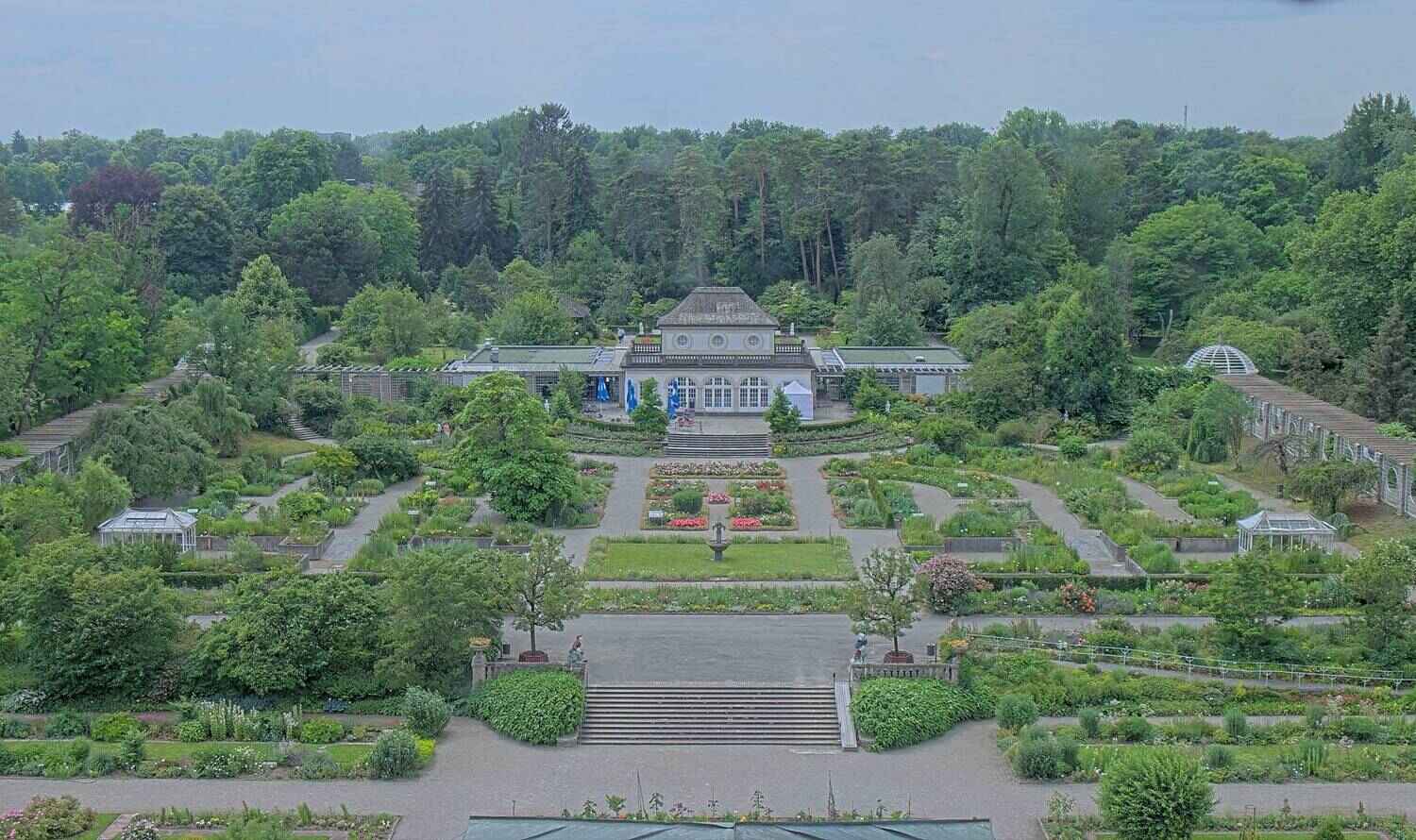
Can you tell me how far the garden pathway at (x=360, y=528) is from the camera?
1619 inches

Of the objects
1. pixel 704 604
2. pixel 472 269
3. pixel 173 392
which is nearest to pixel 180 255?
pixel 472 269

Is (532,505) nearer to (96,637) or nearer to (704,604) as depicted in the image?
(704,604)

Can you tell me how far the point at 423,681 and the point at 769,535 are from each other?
48.9 feet

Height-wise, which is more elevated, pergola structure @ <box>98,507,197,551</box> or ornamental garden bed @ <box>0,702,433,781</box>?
pergola structure @ <box>98,507,197,551</box>

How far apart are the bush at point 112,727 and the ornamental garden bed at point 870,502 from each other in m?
21.4

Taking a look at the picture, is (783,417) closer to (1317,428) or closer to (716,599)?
(1317,428)

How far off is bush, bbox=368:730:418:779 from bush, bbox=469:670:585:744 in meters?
2.40

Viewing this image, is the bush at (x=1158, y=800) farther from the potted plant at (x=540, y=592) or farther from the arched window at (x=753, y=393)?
the arched window at (x=753, y=393)

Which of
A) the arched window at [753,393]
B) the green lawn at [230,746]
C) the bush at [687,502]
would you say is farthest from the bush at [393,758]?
the arched window at [753,393]

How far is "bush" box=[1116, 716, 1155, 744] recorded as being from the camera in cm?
2938

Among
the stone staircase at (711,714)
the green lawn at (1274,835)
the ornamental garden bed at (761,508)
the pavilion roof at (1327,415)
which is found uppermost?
the pavilion roof at (1327,415)

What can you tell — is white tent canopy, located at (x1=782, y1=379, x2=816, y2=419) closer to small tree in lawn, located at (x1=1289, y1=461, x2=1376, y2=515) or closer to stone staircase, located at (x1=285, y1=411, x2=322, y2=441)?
stone staircase, located at (x1=285, y1=411, x2=322, y2=441)

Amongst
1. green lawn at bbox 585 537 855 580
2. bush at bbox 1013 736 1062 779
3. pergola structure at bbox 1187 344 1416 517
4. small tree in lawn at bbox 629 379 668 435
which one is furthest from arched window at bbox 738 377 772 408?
bush at bbox 1013 736 1062 779

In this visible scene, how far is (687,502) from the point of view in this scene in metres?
47.0
